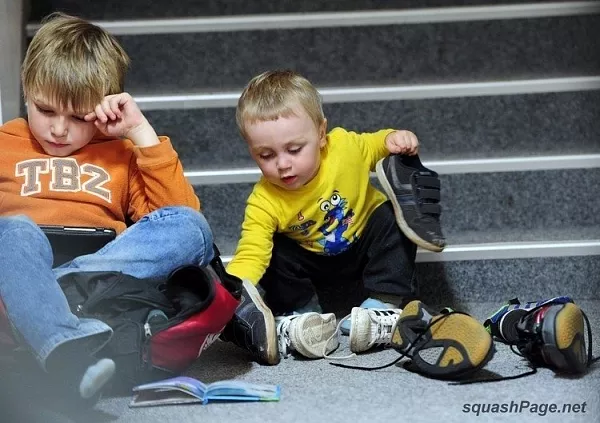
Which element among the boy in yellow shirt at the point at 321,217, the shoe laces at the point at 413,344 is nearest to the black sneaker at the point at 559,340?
the shoe laces at the point at 413,344

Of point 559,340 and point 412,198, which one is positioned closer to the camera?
point 559,340

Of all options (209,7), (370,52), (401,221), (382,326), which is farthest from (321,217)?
(209,7)

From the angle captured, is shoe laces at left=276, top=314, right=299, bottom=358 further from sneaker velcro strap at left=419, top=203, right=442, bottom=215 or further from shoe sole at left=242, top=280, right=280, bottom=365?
sneaker velcro strap at left=419, top=203, right=442, bottom=215

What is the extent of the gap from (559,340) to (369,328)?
0.38 m

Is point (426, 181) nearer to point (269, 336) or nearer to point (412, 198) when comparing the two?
point (412, 198)

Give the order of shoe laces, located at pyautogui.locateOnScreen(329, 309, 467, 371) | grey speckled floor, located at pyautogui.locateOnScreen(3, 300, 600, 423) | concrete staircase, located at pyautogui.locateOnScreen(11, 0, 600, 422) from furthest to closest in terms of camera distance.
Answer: concrete staircase, located at pyautogui.locateOnScreen(11, 0, 600, 422), shoe laces, located at pyautogui.locateOnScreen(329, 309, 467, 371), grey speckled floor, located at pyautogui.locateOnScreen(3, 300, 600, 423)

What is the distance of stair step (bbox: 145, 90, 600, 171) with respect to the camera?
2271 mm

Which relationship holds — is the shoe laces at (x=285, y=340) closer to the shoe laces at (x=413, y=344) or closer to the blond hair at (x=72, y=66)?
the shoe laces at (x=413, y=344)

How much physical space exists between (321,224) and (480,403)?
1.98 ft

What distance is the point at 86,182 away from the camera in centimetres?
180

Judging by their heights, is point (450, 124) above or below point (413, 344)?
above

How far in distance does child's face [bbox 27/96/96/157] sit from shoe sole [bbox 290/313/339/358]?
521mm

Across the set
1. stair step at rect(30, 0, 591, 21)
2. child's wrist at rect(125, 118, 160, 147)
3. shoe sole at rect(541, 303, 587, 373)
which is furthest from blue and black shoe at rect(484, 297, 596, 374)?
stair step at rect(30, 0, 591, 21)

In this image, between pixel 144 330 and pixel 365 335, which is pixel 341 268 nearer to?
pixel 365 335
